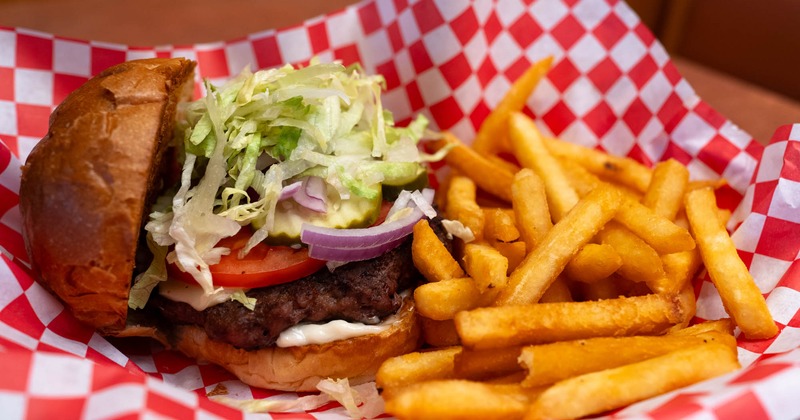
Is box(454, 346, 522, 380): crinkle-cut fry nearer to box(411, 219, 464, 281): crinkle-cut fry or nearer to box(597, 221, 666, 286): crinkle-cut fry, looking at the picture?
box(411, 219, 464, 281): crinkle-cut fry

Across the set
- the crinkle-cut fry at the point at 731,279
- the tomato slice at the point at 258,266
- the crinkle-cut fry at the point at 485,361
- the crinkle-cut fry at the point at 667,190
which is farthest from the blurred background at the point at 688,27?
the crinkle-cut fry at the point at 485,361

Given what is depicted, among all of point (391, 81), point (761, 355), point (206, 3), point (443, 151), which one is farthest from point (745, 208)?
point (206, 3)

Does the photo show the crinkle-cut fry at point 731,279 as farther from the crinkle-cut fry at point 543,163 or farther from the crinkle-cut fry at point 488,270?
the crinkle-cut fry at point 488,270

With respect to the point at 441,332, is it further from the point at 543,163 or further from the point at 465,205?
the point at 543,163

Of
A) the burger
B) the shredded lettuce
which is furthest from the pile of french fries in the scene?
the shredded lettuce

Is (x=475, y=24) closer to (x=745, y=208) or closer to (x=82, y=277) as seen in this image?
(x=745, y=208)

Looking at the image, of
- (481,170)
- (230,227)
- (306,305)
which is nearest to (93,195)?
(230,227)

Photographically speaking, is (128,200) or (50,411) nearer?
(50,411)
